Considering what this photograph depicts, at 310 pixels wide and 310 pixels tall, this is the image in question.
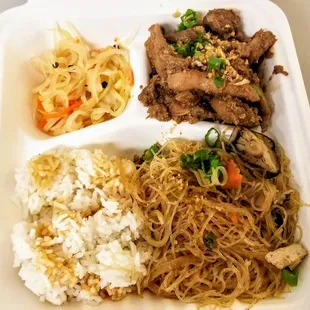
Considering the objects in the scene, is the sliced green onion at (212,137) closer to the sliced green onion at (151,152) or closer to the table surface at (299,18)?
the sliced green onion at (151,152)

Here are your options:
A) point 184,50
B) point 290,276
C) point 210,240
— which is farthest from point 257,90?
point 290,276

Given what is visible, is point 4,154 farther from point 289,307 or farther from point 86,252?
point 289,307

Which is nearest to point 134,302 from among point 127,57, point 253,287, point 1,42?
point 253,287

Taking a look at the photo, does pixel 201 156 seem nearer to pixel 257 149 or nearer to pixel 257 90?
pixel 257 149

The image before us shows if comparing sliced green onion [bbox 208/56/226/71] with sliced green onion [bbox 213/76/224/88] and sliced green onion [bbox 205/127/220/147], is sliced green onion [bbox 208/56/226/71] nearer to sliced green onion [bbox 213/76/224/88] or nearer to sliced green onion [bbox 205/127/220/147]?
sliced green onion [bbox 213/76/224/88]

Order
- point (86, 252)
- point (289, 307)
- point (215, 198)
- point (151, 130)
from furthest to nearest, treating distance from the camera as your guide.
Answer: point (151, 130)
point (215, 198)
point (86, 252)
point (289, 307)

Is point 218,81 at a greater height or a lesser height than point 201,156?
greater
